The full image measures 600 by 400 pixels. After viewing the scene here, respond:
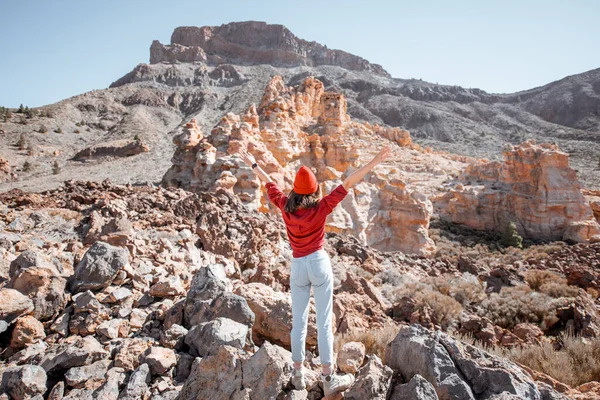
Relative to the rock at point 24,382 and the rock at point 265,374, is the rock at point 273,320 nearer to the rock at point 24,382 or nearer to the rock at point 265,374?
the rock at point 265,374

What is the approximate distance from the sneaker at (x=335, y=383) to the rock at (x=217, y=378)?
1.88 feet

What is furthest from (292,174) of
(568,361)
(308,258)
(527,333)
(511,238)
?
(308,258)

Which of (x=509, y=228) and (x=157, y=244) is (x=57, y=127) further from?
(x=509, y=228)

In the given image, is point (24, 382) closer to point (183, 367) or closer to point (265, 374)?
point (183, 367)

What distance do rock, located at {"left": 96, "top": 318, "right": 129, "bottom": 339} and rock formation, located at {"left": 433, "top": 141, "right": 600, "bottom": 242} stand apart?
20.5m

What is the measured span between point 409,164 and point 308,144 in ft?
56.1

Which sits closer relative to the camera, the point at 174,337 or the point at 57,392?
the point at 57,392

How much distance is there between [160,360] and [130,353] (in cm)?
38

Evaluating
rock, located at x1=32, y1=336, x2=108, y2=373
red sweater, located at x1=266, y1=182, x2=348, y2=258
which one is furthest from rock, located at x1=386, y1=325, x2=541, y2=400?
rock, located at x1=32, y1=336, x2=108, y2=373

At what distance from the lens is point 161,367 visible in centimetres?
249

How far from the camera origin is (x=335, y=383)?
2201mm

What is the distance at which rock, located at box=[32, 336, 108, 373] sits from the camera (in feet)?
8.50

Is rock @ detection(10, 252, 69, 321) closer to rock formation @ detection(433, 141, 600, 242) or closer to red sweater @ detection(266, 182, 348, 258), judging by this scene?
red sweater @ detection(266, 182, 348, 258)

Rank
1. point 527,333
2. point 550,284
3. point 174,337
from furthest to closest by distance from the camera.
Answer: point 550,284, point 527,333, point 174,337
